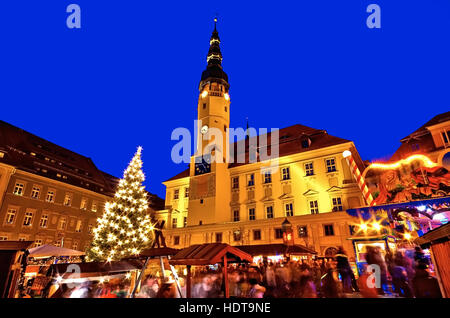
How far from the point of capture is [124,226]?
1557cm

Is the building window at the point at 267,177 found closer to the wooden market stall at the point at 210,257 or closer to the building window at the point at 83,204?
the wooden market stall at the point at 210,257

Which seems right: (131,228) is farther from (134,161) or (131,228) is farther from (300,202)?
(300,202)

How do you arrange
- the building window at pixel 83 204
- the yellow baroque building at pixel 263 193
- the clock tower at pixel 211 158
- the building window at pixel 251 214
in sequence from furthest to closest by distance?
the building window at pixel 83 204 < the clock tower at pixel 211 158 < the building window at pixel 251 214 < the yellow baroque building at pixel 263 193

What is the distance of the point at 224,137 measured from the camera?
34.3m

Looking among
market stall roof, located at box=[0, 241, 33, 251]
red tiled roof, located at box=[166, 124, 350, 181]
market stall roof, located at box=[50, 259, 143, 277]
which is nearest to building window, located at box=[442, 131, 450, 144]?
red tiled roof, located at box=[166, 124, 350, 181]

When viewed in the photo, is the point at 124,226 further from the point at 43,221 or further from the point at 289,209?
the point at 43,221

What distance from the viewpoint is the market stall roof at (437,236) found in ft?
14.0

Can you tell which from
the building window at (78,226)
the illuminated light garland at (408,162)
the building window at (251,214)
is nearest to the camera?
the illuminated light garland at (408,162)

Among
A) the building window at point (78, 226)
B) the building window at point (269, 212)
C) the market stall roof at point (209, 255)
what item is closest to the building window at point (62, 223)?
the building window at point (78, 226)

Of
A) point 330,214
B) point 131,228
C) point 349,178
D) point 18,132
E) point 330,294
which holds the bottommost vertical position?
point 330,294

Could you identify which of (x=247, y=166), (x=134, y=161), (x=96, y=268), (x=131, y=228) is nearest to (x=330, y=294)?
(x=96, y=268)

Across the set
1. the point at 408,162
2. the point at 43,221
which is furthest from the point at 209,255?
the point at 43,221

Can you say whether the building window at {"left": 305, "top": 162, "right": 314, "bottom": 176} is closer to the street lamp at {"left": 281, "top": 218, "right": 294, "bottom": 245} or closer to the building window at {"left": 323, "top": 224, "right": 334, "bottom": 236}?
the building window at {"left": 323, "top": 224, "right": 334, "bottom": 236}
